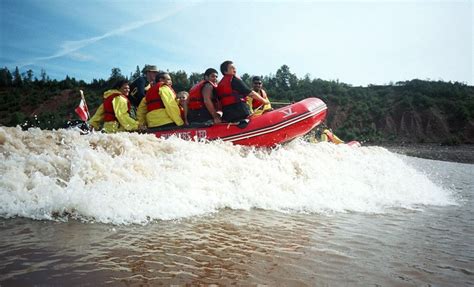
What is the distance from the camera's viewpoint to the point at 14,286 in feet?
6.25

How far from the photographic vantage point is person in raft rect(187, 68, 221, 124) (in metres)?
6.70

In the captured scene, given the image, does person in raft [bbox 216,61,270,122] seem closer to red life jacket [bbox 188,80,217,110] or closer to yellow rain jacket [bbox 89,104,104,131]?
red life jacket [bbox 188,80,217,110]

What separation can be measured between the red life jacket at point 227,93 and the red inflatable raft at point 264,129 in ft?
1.52

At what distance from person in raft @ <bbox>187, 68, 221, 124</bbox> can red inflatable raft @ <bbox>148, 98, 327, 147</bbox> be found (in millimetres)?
330

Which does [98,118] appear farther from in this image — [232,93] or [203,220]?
[203,220]

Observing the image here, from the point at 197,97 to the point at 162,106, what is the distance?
709 mm

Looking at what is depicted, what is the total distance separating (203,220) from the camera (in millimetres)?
3682

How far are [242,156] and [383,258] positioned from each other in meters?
3.52

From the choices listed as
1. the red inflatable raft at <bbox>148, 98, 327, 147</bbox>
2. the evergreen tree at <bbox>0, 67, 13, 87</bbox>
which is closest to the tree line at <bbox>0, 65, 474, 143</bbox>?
the evergreen tree at <bbox>0, 67, 13, 87</bbox>

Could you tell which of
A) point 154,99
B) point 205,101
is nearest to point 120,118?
point 154,99

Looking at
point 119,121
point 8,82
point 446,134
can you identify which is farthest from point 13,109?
point 446,134

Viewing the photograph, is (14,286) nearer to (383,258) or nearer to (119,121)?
(383,258)

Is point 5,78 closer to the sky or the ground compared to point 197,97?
closer to the sky

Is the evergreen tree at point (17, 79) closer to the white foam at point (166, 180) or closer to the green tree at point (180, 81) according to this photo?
the green tree at point (180, 81)
